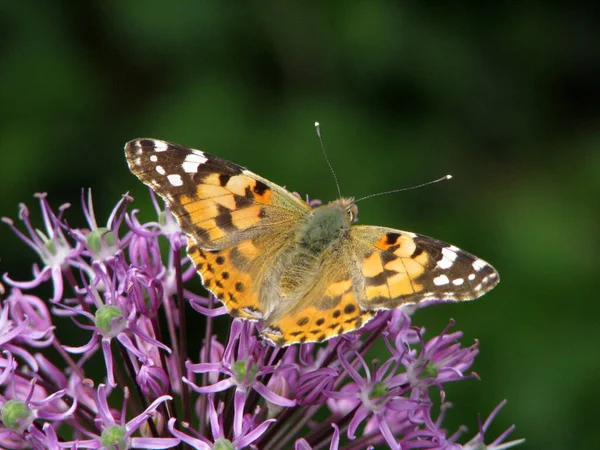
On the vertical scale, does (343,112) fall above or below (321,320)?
above

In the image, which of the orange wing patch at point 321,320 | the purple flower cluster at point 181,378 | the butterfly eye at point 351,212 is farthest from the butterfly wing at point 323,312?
the butterfly eye at point 351,212

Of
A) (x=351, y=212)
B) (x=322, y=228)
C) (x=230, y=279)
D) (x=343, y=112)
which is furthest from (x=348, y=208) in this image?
(x=343, y=112)

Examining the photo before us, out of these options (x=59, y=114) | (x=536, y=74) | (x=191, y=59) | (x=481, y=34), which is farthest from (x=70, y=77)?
(x=536, y=74)

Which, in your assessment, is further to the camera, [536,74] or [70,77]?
[536,74]

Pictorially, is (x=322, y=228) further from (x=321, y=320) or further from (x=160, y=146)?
(x=160, y=146)

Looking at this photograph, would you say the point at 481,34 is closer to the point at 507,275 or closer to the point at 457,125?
the point at 457,125

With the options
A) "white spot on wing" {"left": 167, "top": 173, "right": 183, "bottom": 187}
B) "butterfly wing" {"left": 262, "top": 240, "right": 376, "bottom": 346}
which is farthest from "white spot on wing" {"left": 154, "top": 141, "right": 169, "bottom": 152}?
"butterfly wing" {"left": 262, "top": 240, "right": 376, "bottom": 346}
